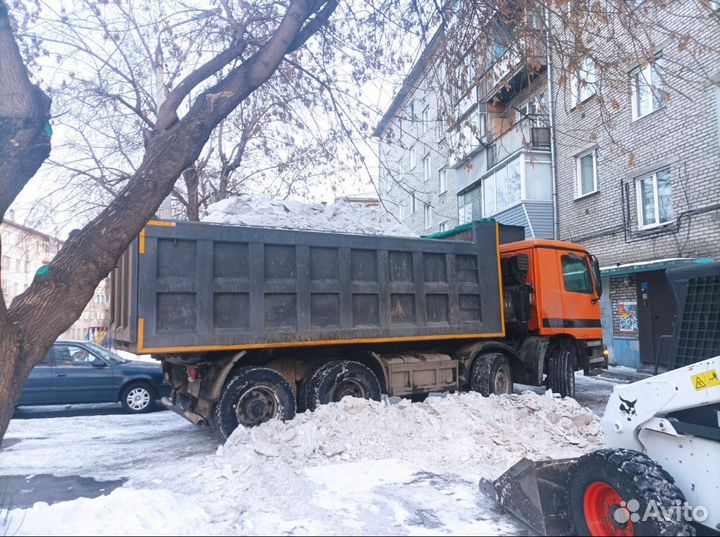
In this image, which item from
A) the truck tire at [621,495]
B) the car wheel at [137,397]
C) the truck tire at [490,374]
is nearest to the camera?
the truck tire at [621,495]

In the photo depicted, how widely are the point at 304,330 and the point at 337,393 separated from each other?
1.07 meters

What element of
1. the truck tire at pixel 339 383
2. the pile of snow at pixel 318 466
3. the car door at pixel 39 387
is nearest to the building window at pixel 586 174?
the pile of snow at pixel 318 466

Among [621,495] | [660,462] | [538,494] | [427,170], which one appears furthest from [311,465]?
[427,170]

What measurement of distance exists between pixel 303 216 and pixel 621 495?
208 inches

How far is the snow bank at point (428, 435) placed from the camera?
5.32m

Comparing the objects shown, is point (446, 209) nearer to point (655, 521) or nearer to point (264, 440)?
point (264, 440)

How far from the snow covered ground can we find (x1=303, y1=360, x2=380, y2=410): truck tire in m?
0.47

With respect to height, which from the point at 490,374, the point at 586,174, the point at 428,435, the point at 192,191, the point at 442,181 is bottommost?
the point at 428,435

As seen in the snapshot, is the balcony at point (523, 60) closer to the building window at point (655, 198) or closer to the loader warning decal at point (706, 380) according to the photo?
the loader warning decal at point (706, 380)

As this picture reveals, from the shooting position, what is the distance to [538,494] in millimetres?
3771

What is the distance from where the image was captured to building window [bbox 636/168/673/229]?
1334 centimetres

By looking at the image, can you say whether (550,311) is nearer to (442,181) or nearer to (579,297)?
(579,297)

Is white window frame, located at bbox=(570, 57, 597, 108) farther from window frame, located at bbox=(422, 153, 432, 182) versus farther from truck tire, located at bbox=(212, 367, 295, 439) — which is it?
window frame, located at bbox=(422, 153, 432, 182)

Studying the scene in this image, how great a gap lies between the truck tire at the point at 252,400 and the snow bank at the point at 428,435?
1.49 ft
